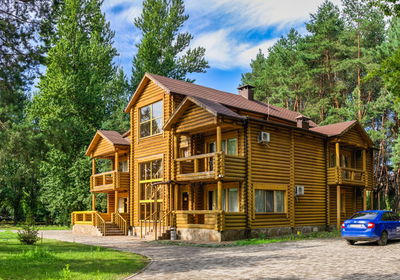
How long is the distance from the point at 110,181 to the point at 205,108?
12.8 m

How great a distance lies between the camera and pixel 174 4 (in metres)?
50.7

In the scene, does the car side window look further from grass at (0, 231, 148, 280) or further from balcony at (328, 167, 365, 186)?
grass at (0, 231, 148, 280)

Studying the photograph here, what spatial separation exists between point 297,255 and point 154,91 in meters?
15.5

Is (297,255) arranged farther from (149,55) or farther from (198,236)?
(149,55)

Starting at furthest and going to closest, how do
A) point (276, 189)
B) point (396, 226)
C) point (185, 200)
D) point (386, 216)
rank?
1. point (185, 200)
2. point (276, 189)
3. point (396, 226)
4. point (386, 216)

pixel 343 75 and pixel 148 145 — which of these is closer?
pixel 148 145

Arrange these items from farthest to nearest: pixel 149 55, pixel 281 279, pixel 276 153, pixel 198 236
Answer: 1. pixel 149 55
2. pixel 276 153
3. pixel 198 236
4. pixel 281 279

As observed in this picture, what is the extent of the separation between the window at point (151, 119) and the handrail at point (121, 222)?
5510 millimetres

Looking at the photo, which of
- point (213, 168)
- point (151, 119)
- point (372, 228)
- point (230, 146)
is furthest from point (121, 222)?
point (372, 228)

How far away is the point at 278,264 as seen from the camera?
12117 millimetres

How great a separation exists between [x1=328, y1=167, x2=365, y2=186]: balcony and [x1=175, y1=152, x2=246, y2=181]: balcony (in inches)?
305

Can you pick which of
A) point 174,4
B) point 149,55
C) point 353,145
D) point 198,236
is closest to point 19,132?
point 198,236

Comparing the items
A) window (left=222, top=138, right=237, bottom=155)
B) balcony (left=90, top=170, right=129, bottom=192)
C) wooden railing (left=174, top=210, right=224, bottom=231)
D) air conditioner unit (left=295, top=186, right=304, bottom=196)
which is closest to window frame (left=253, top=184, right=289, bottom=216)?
air conditioner unit (left=295, top=186, right=304, bottom=196)

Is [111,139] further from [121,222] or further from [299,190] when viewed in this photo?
[299,190]
